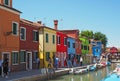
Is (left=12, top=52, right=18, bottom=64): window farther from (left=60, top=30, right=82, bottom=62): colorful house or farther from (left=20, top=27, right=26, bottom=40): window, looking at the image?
(left=60, top=30, right=82, bottom=62): colorful house

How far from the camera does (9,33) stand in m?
32.9

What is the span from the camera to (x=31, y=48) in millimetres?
40281

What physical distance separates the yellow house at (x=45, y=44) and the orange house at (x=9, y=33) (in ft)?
26.5

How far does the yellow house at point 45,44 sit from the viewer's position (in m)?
43.4

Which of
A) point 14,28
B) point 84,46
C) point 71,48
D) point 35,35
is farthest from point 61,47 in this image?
point 84,46

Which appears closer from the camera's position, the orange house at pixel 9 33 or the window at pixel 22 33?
the orange house at pixel 9 33

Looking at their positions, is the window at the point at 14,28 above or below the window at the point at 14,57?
above

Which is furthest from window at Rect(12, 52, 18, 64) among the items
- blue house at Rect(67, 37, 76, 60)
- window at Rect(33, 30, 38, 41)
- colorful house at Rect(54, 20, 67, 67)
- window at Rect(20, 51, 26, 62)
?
blue house at Rect(67, 37, 76, 60)

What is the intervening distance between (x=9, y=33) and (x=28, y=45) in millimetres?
6741

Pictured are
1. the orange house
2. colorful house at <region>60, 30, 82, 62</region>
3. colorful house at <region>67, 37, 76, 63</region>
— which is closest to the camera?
the orange house

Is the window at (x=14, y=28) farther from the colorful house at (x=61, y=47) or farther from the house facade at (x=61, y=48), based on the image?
the house facade at (x=61, y=48)

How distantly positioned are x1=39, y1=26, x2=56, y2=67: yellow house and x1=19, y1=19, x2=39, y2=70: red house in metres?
1.09

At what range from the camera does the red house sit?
122ft

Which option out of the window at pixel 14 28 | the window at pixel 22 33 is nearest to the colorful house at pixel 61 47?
the window at pixel 22 33
